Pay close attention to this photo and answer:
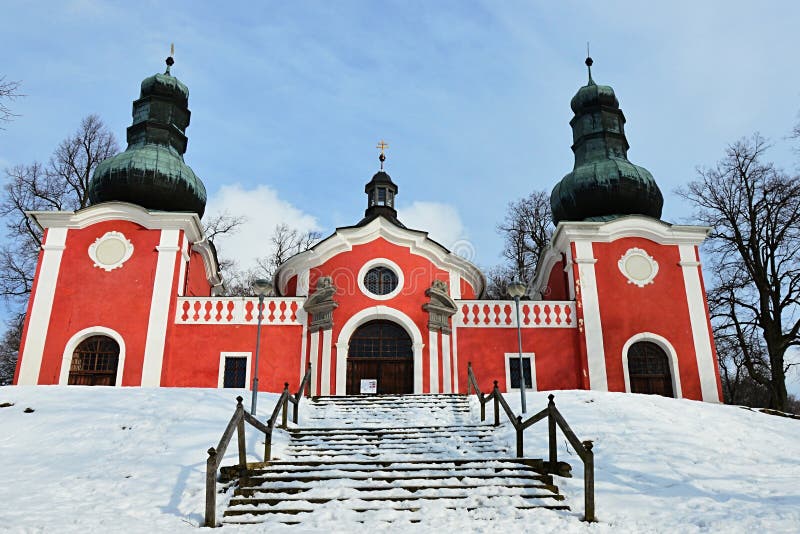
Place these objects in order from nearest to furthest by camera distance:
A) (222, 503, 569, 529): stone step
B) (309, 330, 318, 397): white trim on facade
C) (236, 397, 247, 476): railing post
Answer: (222, 503, 569, 529): stone step
(236, 397, 247, 476): railing post
(309, 330, 318, 397): white trim on facade

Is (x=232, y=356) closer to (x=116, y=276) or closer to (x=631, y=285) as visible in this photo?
(x=116, y=276)

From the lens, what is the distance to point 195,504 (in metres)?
8.64

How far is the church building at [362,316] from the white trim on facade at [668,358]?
0.04 metres

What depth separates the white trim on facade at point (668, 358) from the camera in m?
19.6

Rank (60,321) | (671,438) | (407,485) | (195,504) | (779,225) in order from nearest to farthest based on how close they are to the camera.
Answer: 1. (195,504)
2. (407,485)
3. (671,438)
4. (60,321)
5. (779,225)

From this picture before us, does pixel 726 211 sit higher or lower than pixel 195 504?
higher

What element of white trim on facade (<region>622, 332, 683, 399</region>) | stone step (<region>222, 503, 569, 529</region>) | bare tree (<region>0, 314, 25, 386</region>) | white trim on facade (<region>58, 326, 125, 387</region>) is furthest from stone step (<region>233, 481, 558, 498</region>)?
bare tree (<region>0, 314, 25, 386</region>)

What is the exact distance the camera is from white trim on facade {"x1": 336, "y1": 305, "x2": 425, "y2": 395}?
19.5 m

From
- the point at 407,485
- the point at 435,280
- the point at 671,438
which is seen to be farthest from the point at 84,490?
the point at 435,280

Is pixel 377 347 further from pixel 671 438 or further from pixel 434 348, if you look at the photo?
pixel 671 438

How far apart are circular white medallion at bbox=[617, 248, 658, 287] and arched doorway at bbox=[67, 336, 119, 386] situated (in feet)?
51.3

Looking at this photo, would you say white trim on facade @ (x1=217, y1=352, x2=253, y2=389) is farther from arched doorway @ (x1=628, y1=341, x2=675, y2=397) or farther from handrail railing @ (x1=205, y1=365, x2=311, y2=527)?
arched doorway @ (x1=628, y1=341, x2=675, y2=397)

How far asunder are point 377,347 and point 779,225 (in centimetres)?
1400

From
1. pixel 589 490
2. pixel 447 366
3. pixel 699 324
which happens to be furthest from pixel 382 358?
pixel 589 490
